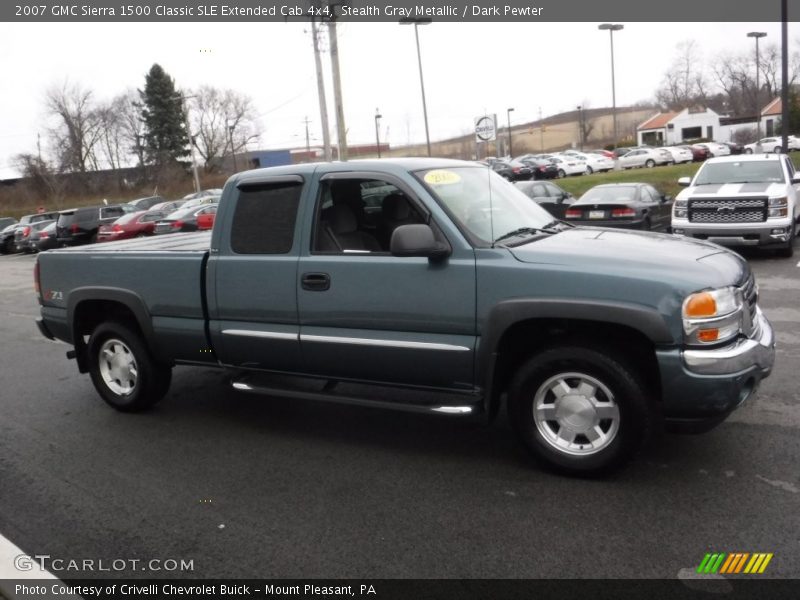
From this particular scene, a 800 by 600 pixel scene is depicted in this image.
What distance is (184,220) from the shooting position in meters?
22.9

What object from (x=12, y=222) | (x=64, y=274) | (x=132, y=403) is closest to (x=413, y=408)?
(x=132, y=403)

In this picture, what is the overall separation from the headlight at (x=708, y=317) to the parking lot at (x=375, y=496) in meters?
0.82

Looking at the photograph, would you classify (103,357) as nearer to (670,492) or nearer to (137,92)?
Result: (670,492)

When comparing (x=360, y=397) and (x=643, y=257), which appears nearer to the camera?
(x=643, y=257)

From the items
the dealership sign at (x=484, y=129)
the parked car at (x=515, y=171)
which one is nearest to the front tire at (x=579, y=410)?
the dealership sign at (x=484, y=129)

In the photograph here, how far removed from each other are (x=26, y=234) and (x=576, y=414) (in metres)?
31.2

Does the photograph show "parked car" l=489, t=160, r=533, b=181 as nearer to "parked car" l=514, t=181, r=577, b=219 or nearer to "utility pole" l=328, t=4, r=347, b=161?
"utility pole" l=328, t=4, r=347, b=161

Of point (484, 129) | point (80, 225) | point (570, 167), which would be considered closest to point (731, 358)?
point (484, 129)

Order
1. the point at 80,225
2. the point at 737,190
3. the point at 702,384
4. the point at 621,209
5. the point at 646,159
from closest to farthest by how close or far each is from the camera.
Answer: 1. the point at 702,384
2. the point at 737,190
3. the point at 621,209
4. the point at 80,225
5. the point at 646,159

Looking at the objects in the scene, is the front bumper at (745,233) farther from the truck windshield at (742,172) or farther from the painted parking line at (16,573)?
Answer: the painted parking line at (16,573)

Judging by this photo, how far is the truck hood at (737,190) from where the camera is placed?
1215cm

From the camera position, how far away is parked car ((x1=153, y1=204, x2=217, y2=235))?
22.8 metres

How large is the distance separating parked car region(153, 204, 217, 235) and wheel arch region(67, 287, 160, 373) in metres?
16.9

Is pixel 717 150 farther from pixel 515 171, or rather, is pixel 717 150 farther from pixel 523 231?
pixel 523 231
